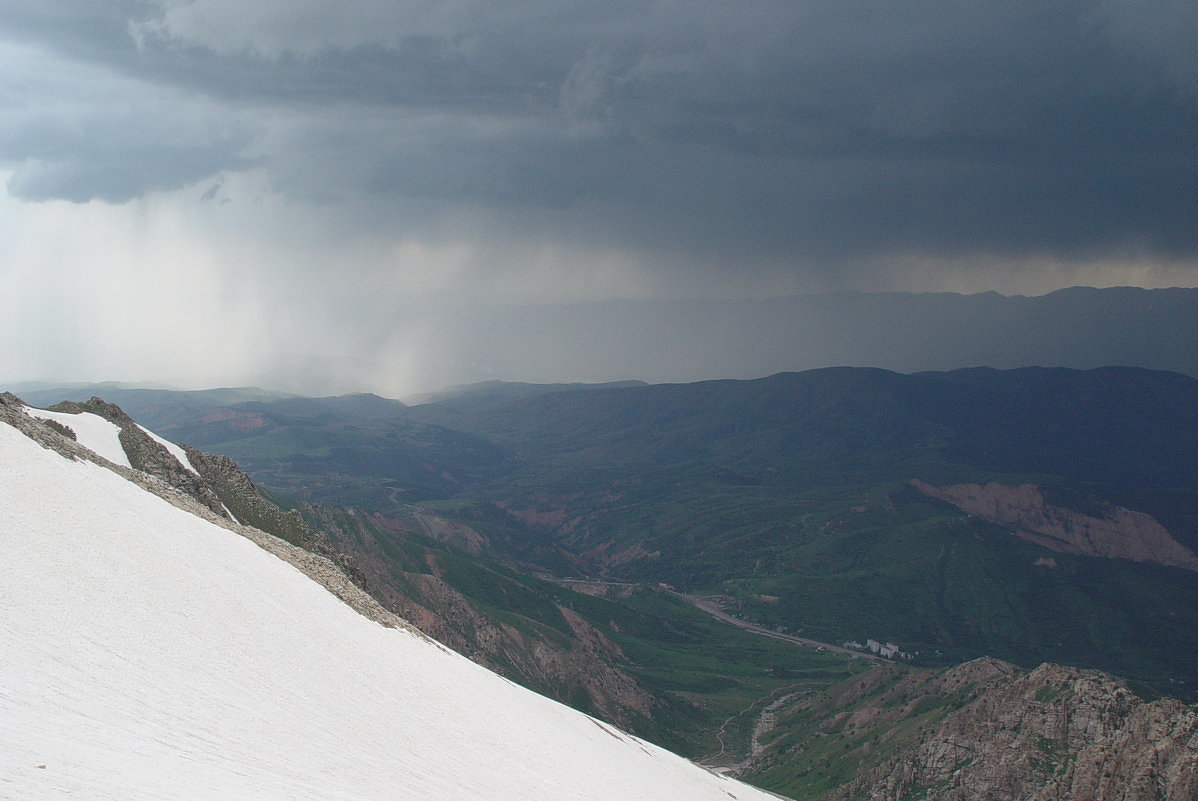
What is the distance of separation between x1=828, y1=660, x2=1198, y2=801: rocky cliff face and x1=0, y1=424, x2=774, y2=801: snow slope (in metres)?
46.6

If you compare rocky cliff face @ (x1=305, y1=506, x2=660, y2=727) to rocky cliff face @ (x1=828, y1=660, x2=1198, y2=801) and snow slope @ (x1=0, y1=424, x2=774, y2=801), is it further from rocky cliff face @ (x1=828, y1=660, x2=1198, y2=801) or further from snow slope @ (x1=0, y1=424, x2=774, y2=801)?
snow slope @ (x1=0, y1=424, x2=774, y2=801)

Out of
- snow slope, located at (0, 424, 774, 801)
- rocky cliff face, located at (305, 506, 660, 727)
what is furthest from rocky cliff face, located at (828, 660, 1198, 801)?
rocky cliff face, located at (305, 506, 660, 727)

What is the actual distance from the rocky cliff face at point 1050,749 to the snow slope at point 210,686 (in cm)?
4657

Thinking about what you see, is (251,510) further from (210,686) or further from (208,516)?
(210,686)

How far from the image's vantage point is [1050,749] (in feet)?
284

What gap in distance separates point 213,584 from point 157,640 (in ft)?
30.2

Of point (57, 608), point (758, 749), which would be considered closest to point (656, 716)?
point (758, 749)

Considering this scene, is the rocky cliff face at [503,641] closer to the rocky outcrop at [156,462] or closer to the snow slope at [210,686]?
the rocky outcrop at [156,462]

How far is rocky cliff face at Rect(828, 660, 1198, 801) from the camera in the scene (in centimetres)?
7349

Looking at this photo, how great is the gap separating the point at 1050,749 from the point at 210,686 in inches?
3513

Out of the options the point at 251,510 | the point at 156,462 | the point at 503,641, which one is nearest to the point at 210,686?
the point at 156,462

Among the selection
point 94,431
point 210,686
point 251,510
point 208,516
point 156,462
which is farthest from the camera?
point 251,510

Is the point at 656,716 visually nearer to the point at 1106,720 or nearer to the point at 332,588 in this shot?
the point at 1106,720

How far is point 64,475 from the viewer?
146ft
